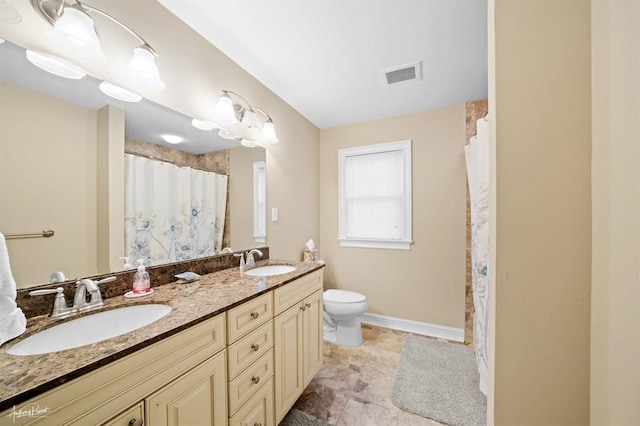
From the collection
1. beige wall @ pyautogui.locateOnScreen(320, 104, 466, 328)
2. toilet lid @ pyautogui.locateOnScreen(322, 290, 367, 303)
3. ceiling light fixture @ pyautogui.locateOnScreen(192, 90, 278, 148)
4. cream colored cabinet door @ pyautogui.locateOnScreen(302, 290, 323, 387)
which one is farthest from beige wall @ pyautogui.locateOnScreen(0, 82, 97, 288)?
beige wall @ pyautogui.locateOnScreen(320, 104, 466, 328)

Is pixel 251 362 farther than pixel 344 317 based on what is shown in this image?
No

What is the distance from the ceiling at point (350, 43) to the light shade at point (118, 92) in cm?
57

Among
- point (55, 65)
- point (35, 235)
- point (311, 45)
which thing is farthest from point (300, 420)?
point (311, 45)

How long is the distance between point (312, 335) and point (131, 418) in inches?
42.6

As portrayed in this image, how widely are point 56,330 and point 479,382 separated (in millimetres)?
2398

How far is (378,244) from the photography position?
101 inches

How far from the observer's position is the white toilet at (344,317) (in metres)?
2.09

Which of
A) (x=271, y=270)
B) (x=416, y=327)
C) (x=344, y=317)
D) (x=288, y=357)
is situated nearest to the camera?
(x=288, y=357)

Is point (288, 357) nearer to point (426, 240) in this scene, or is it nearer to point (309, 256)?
point (309, 256)

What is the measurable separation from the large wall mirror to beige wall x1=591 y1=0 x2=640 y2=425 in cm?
172

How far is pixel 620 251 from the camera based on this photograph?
19.0 inches

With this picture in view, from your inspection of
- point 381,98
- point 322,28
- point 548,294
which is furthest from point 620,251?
point 381,98

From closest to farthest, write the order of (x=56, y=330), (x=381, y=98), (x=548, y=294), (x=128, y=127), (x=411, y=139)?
(x=548, y=294) → (x=56, y=330) → (x=128, y=127) → (x=381, y=98) → (x=411, y=139)

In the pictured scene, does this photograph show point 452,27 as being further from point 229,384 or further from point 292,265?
point 229,384
